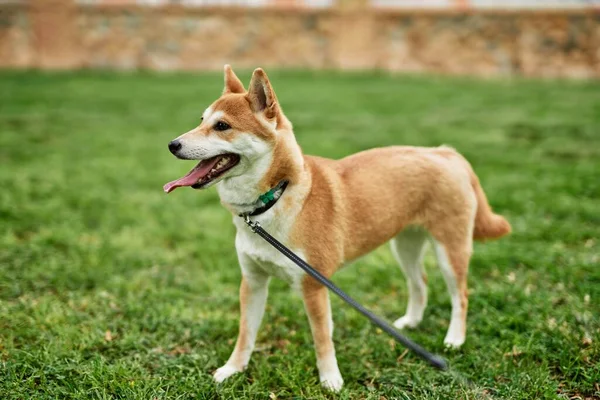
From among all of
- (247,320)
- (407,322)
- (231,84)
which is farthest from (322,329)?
(231,84)

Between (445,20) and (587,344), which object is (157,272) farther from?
(445,20)

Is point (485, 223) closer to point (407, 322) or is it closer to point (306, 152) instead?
point (407, 322)

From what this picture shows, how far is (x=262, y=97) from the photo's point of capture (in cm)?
285

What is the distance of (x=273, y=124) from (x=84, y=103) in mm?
10483

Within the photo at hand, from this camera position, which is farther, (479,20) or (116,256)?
(479,20)

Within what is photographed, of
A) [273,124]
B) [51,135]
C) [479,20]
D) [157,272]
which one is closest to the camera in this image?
[273,124]

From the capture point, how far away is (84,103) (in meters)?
12.1

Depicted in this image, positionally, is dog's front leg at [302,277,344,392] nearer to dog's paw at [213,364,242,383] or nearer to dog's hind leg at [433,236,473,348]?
dog's paw at [213,364,242,383]

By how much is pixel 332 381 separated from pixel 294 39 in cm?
1487

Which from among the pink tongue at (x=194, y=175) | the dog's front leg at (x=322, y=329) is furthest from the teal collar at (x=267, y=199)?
the dog's front leg at (x=322, y=329)

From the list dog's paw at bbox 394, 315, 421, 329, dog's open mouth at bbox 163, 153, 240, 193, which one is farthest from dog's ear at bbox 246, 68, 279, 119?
dog's paw at bbox 394, 315, 421, 329

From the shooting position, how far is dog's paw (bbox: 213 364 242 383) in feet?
10.3

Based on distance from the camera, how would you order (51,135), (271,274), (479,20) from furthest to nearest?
1. (479,20)
2. (51,135)
3. (271,274)

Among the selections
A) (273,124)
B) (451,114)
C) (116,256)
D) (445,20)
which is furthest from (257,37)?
(273,124)
